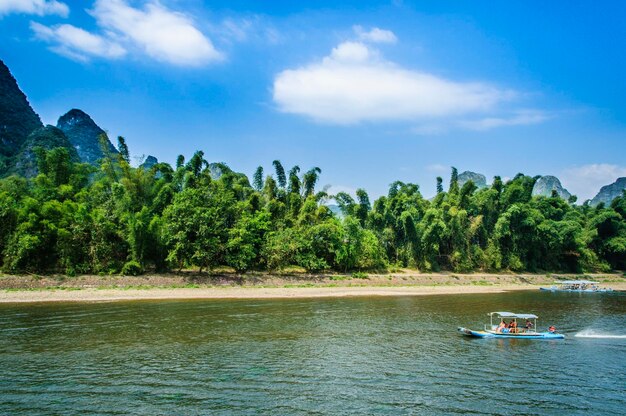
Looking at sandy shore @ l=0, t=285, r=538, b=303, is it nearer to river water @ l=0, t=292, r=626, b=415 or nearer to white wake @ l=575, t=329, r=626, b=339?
river water @ l=0, t=292, r=626, b=415

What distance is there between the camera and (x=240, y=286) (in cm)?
5772

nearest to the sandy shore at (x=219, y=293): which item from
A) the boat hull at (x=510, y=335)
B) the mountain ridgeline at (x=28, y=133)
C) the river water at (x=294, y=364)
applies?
the river water at (x=294, y=364)

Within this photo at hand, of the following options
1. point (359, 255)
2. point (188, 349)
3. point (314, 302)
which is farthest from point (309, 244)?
point (188, 349)

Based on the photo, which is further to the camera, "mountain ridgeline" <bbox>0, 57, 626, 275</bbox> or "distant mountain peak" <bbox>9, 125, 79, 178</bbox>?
"distant mountain peak" <bbox>9, 125, 79, 178</bbox>

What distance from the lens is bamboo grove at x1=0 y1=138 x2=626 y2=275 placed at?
54312 millimetres

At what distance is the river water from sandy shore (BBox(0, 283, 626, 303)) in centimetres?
744

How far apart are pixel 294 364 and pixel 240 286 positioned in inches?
1399

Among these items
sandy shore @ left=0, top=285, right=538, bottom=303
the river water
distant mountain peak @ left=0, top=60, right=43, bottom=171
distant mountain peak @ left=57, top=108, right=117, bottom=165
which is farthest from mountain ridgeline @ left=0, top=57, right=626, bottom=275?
distant mountain peak @ left=57, top=108, right=117, bottom=165

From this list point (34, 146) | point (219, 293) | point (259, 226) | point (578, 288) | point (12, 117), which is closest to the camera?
point (219, 293)

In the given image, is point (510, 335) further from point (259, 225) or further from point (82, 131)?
point (82, 131)

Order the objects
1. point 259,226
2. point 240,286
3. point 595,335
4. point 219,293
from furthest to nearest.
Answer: point 259,226
point 240,286
point 219,293
point 595,335

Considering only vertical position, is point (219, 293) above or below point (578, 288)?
below

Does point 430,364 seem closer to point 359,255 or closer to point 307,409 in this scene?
point 307,409

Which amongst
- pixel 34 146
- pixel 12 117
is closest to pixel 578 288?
pixel 34 146
